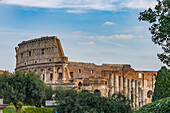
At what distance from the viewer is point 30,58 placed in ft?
236

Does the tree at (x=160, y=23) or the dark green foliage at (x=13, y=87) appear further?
the dark green foliage at (x=13, y=87)

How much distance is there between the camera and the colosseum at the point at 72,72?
67.0 m

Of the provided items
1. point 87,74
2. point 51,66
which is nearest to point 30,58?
point 51,66

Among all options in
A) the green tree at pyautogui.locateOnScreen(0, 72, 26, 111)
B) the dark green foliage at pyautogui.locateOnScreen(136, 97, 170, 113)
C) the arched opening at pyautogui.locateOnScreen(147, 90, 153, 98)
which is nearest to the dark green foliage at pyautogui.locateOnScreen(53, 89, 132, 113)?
the dark green foliage at pyautogui.locateOnScreen(136, 97, 170, 113)

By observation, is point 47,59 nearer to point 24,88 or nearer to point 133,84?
point 133,84

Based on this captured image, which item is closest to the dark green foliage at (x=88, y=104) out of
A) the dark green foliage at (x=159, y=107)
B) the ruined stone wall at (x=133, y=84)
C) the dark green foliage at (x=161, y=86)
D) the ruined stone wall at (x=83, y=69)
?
the dark green foliage at (x=161, y=86)

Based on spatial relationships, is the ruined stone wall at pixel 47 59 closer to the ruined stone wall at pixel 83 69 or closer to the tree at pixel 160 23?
the ruined stone wall at pixel 83 69

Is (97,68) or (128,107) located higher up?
(97,68)

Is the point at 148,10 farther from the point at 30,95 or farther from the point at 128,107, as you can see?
the point at 30,95

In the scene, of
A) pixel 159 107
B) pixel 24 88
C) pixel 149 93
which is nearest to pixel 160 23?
pixel 159 107

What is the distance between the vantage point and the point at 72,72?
72.1 metres

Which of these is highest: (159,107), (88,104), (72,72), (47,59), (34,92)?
(47,59)

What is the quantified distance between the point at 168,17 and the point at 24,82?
103 ft

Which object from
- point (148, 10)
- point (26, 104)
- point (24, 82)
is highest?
point (148, 10)
